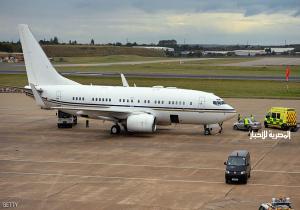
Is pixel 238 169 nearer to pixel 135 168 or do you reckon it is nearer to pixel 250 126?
pixel 135 168

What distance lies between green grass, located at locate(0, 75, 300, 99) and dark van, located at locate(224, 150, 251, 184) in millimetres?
52565

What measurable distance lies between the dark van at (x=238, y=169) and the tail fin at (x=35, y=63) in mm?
28646

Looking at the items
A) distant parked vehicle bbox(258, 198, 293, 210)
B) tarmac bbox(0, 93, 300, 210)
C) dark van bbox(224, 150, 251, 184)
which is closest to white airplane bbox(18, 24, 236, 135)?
tarmac bbox(0, 93, 300, 210)

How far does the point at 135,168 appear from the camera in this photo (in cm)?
3894

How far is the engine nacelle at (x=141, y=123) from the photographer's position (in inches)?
2036

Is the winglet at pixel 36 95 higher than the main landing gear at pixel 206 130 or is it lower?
higher

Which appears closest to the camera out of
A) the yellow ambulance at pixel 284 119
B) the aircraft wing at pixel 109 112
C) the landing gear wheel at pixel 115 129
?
the aircraft wing at pixel 109 112

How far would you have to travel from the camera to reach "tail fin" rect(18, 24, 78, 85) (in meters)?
59.1

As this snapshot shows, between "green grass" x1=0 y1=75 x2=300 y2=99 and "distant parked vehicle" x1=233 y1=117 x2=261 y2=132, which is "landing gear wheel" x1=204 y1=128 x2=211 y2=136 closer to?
"distant parked vehicle" x1=233 y1=117 x2=261 y2=132

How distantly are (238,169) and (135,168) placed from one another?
7.74 meters

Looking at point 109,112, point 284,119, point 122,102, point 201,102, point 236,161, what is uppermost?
point 201,102

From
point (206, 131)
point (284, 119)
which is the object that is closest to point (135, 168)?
point (206, 131)

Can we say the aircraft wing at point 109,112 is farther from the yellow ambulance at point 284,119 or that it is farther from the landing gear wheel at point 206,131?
the yellow ambulance at point 284,119

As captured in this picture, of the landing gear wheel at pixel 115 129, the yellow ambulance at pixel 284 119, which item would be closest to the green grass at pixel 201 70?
the yellow ambulance at pixel 284 119
